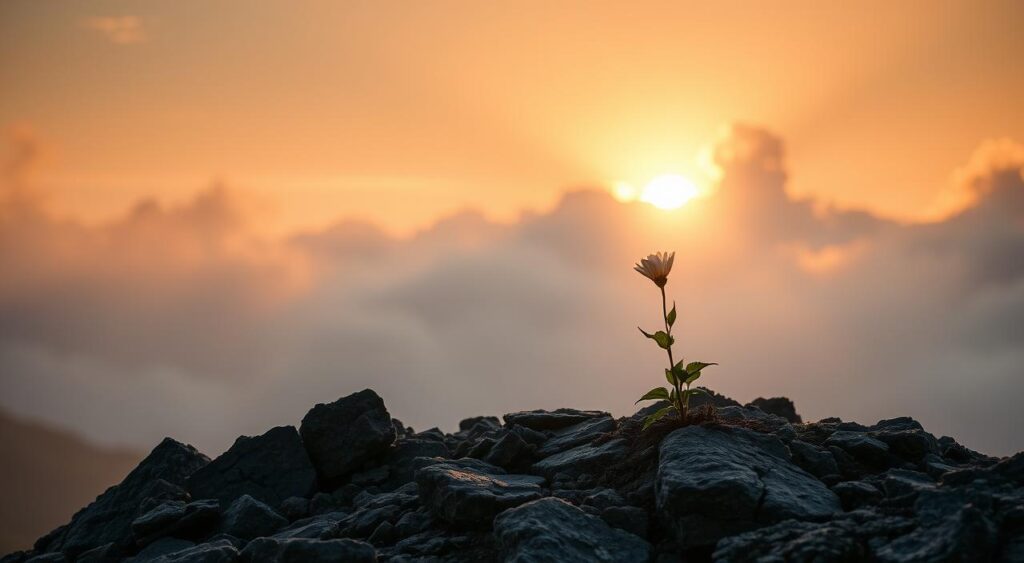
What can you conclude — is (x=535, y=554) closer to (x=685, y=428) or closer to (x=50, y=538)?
(x=685, y=428)

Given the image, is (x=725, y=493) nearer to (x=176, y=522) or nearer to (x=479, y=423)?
(x=176, y=522)

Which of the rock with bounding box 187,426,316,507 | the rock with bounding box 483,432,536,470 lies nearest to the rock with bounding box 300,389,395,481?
the rock with bounding box 187,426,316,507

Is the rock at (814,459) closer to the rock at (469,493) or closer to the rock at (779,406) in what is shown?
the rock at (469,493)

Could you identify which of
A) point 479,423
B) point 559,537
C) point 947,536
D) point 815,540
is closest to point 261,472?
point 479,423

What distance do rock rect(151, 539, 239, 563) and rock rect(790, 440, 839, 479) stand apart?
8.90 meters

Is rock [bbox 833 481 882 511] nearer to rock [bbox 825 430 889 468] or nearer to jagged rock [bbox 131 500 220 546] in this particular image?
rock [bbox 825 430 889 468]

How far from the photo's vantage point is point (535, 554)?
9.58m

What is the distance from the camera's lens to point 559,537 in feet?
32.9

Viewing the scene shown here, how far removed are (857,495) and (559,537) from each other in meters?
4.28

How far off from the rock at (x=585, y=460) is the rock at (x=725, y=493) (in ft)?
5.03

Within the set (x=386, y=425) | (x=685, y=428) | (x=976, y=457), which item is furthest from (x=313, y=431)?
(x=976, y=457)

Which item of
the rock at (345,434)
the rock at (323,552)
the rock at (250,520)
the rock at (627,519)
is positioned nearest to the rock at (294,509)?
the rock at (250,520)

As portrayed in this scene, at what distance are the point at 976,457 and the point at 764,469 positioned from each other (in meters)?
5.84

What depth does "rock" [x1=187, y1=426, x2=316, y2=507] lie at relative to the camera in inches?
623
